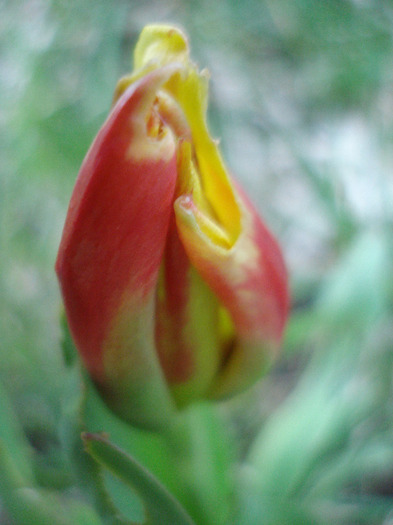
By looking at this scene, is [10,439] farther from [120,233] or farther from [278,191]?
[278,191]

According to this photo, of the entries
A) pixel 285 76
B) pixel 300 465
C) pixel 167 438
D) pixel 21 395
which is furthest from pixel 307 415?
pixel 285 76

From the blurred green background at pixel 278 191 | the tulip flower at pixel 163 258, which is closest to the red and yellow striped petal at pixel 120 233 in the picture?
the tulip flower at pixel 163 258

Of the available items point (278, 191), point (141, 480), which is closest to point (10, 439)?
point (141, 480)

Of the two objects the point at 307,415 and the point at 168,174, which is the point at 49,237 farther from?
the point at 168,174

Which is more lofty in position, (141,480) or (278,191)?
(278,191)

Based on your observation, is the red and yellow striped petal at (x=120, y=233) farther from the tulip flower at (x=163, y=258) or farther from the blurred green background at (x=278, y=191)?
the blurred green background at (x=278, y=191)

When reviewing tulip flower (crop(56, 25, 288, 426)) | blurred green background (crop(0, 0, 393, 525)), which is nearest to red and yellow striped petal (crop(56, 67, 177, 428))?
tulip flower (crop(56, 25, 288, 426))
